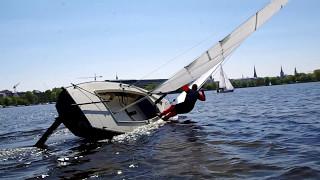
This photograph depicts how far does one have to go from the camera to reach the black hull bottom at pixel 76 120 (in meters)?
14.9

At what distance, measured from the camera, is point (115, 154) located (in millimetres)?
11859

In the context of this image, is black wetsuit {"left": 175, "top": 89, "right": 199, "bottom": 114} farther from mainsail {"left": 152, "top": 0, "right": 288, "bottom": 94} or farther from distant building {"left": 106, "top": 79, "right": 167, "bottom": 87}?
distant building {"left": 106, "top": 79, "right": 167, "bottom": 87}

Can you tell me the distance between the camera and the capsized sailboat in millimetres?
15078

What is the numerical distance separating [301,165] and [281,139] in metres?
3.73

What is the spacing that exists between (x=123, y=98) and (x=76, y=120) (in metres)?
5.39

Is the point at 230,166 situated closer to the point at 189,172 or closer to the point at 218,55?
the point at 189,172

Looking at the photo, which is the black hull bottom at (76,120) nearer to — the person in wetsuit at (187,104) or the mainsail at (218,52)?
the person in wetsuit at (187,104)

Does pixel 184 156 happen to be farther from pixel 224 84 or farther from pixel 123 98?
pixel 224 84

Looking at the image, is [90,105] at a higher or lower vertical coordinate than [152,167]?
higher

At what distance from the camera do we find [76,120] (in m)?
15.4

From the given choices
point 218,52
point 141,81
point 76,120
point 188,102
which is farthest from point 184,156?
point 141,81

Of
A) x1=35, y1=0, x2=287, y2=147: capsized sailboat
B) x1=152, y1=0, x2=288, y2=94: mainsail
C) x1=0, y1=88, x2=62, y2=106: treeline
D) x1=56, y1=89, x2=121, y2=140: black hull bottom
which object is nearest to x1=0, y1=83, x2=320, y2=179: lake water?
x1=56, y1=89, x2=121, y2=140: black hull bottom

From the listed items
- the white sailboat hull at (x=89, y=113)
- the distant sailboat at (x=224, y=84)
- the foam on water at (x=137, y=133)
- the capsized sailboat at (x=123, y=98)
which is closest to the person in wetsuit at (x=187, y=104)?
the capsized sailboat at (x=123, y=98)

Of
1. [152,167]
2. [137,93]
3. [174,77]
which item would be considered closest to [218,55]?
[174,77]
